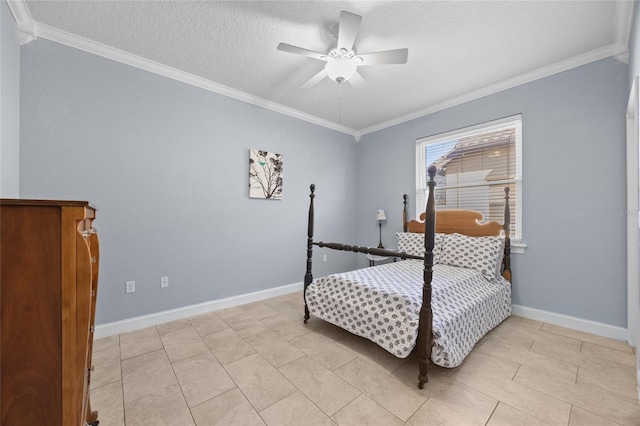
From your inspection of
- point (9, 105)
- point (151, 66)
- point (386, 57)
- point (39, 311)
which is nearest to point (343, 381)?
point (39, 311)

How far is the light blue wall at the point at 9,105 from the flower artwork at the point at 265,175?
1.94 m

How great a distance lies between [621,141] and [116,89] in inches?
181

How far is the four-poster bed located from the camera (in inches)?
67.6

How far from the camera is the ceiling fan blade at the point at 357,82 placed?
279 centimetres

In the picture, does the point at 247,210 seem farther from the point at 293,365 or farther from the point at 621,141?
the point at 621,141

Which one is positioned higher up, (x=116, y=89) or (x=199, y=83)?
(x=199, y=83)

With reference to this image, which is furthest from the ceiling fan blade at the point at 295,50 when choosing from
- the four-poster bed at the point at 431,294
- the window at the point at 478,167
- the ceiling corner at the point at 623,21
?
the window at the point at 478,167

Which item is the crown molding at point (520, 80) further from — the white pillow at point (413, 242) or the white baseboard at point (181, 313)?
the white baseboard at point (181, 313)

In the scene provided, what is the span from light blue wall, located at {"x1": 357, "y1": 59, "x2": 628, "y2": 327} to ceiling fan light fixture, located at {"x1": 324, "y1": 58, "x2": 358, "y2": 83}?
1994mm

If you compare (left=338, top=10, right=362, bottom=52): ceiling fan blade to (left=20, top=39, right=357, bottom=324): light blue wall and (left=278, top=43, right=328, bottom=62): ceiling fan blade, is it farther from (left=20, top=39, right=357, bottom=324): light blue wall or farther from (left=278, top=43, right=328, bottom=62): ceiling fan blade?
(left=20, top=39, right=357, bottom=324): light blue wall

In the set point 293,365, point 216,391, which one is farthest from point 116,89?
point 293,365

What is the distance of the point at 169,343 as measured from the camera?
2.22 metres

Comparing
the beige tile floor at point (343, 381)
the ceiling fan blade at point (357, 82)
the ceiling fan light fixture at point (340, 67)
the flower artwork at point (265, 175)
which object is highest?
the ceiling fan blade at point (357, 82)

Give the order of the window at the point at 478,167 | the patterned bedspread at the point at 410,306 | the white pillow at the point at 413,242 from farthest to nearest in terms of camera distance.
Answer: the white pillow at the point at 413,242 → the window at the point at 478,167 → the patterned bedspread at the point at 410,306
